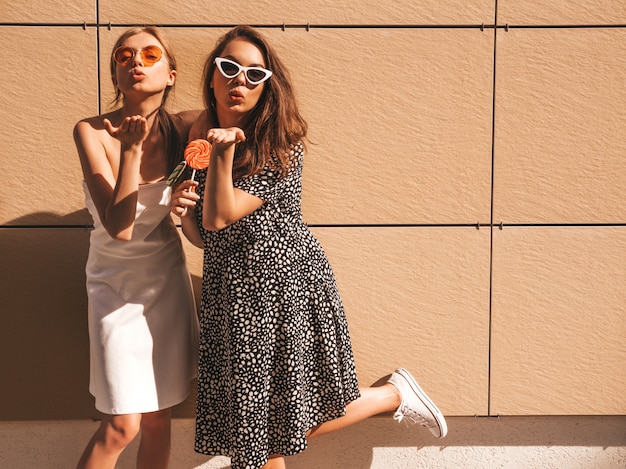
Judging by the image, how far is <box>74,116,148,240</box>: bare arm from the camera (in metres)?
2.54

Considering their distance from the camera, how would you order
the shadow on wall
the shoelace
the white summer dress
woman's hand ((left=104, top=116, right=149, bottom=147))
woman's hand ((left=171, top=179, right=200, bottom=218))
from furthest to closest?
the shadow on wall < the shoelace < the white summer dress < woman's hand ((left=171, top=179, right=200, bottom=218)) < woman's hand ((left=104, top=116, right=149, bottom=147))

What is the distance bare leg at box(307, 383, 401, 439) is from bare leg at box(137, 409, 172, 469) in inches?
26.2

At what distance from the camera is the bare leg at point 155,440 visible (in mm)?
3153

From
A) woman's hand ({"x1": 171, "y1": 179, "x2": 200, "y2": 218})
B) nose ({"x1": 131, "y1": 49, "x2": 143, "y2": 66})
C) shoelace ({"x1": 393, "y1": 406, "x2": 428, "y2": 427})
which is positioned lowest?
shoelace ({"x1": 393, "y1": 406, "x2": 428, "y2": 427})

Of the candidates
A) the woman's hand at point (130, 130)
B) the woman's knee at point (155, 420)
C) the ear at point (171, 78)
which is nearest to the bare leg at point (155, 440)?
the woman's knee at point (155, 420)

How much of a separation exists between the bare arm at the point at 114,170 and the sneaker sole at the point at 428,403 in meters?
1.57

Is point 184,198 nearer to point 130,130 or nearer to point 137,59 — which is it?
point 130,130

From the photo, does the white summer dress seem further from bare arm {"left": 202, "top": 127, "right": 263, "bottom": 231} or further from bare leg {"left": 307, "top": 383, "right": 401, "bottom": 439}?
bare leg {"left": 307, "top": 383, "right": 401, "bottom": 439}

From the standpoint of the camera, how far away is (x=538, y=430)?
367 centimetres

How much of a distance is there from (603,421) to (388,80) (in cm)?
210

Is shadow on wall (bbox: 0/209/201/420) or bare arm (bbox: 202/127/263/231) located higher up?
bare arm (bbox: 202/127/263/231)

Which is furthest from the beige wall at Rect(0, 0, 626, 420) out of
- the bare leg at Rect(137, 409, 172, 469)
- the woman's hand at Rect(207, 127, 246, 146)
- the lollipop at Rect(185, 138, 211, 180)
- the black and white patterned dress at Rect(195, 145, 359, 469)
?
the woman's hand at Rect(207, 127, 246, 146)

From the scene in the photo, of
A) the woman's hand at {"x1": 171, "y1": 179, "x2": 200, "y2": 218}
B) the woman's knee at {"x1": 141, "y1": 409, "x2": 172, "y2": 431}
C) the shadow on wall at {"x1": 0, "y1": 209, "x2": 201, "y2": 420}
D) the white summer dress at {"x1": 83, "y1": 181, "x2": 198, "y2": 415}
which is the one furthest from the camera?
the shadow on wall at {"x1": 0, "y1": 209, "x2": 201, "y2": 420}

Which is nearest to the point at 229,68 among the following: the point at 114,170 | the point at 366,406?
the point at 114,170
